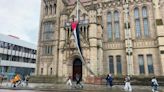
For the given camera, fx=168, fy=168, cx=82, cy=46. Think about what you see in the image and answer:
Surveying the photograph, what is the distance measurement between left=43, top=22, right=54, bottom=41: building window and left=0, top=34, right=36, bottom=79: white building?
2599cm

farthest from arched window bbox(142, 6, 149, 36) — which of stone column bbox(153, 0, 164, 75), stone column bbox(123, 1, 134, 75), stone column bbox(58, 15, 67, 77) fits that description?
stone column bbox(58, 15, 67, 77)

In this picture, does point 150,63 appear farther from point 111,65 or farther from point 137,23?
point 137,23

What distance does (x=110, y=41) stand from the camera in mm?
37125

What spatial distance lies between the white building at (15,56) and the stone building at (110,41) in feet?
89.0

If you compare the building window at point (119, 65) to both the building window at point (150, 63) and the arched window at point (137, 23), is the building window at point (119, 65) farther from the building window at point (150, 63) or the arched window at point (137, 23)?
the arched window at point (137, 23)

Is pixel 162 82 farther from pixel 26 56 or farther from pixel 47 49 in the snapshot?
pixel 26 56

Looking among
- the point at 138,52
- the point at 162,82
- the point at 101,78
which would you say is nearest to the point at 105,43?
the point at 138,52

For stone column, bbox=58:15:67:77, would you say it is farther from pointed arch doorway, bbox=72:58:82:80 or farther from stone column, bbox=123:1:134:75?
stone column, bbox=123:1:134:75

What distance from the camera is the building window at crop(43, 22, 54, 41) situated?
1621 inches

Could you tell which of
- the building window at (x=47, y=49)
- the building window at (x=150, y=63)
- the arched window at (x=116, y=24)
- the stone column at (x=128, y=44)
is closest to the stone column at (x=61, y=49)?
the building window at (x=47, y=49)

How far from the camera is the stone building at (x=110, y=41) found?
110 ft

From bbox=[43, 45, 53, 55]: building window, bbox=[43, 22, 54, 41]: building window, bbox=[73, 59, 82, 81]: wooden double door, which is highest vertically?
bbox=[43, 22, 54, 41]: building window

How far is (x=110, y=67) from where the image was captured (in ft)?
119

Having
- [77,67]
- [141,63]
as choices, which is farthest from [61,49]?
[141,63]
